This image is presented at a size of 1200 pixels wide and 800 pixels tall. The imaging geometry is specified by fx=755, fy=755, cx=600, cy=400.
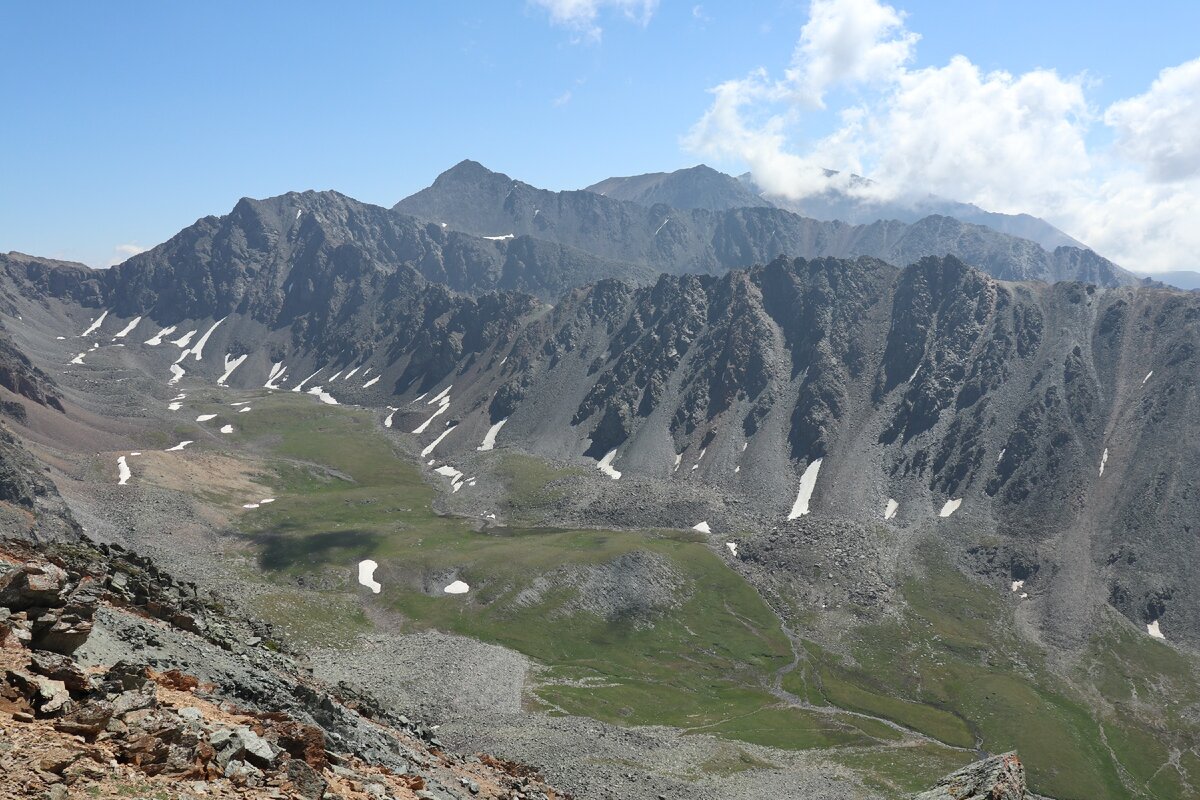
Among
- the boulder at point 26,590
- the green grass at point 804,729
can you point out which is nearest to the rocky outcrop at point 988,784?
the boulder at point 26,590

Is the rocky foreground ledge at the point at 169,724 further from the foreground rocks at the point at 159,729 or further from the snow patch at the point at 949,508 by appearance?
the snow patch at the point at 949,508

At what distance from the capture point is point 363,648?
108 metres

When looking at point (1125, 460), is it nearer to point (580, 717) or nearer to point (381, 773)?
point (580, 717)

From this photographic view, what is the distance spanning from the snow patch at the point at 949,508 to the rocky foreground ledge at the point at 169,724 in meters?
161

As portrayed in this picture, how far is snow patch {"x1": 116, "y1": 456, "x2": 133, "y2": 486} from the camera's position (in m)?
160

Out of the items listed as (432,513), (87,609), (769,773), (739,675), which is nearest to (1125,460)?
(739,675)

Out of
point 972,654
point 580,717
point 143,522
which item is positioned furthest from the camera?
point 143,522

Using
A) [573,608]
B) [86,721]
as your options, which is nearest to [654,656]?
[573,608]

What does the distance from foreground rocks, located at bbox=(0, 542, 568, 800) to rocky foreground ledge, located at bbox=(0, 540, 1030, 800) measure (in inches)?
2.0

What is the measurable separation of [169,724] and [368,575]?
12766 cm

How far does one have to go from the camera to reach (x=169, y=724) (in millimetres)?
21062

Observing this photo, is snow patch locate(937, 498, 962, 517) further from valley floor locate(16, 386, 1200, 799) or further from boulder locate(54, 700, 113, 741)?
boulder locate(54, 700, 113, 741)

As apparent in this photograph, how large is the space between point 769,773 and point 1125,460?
144668 millimetres

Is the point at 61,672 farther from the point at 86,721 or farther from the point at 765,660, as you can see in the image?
the point at 765,660
